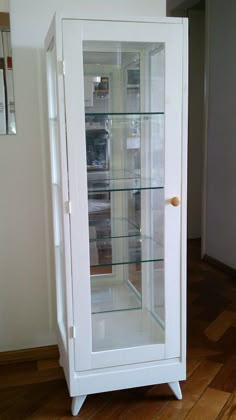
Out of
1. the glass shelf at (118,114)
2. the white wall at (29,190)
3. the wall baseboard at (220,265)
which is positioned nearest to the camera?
the glass shelf at (118,114)

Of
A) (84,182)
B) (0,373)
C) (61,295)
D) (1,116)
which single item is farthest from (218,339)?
(1,116)

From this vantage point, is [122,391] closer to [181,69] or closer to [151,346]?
[151,346]

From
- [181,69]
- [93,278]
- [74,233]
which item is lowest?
[93,278]

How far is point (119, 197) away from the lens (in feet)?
7.23

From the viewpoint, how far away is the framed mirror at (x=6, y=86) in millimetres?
2170

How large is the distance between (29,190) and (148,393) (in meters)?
1.23

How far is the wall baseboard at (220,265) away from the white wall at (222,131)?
0.13 ft

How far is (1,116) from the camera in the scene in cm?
223

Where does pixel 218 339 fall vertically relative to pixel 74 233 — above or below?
below

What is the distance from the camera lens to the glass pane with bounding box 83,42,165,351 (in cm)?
195

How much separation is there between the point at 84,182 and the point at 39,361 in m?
1.22

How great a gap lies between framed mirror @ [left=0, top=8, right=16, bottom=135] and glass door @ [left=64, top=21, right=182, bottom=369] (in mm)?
516

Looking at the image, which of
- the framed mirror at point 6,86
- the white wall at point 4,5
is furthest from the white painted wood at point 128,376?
the white wall at point 4,5

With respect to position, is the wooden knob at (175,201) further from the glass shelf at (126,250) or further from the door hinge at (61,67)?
the door hinge at (61,67)
